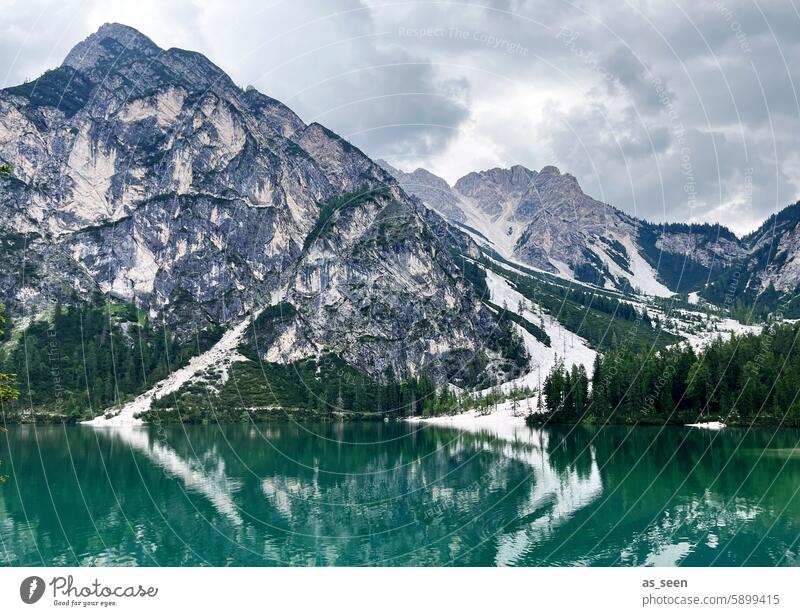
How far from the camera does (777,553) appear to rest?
107 ft

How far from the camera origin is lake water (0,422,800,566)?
3647 centimetres

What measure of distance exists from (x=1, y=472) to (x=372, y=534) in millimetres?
57419

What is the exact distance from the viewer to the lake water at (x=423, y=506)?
3647 centimetres

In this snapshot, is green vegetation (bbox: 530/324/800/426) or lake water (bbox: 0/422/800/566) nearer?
lake water (bbox: 0/422/800/566)

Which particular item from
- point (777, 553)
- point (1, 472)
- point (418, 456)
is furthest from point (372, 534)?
point (1, 472)

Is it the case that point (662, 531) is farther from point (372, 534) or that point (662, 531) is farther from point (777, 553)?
point (372, 534)

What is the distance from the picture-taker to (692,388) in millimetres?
114500

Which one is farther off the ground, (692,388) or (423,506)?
(692,388)

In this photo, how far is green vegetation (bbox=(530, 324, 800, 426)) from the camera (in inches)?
3944

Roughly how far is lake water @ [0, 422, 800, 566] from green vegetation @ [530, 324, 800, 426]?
9865 mm

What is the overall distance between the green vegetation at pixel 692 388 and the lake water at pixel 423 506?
9.87 m

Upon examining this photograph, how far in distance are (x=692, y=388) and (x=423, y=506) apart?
84389 millimetres

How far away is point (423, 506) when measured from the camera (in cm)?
5088

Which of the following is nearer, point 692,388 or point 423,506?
point 423,506
